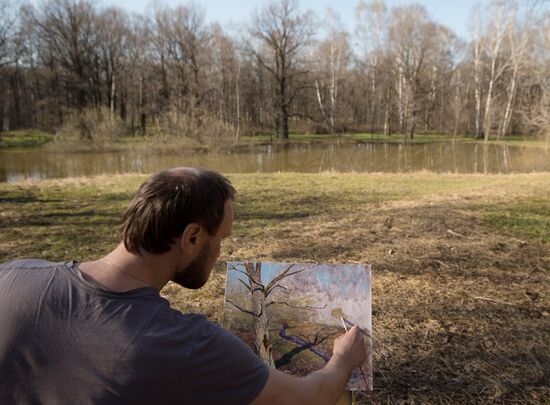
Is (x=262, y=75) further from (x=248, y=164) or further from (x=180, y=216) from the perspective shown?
(x=180, y=216)

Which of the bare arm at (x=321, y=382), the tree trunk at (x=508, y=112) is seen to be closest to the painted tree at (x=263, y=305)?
the bare arm at (x=321, y=382)

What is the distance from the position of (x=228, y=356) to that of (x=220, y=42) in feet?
132

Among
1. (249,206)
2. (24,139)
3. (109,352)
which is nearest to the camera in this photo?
(109,352)

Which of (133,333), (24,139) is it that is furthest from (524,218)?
(24,139)

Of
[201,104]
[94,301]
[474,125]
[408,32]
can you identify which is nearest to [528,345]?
[94,301]

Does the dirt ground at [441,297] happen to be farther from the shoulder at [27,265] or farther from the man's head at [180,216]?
the shoulder at [27,265]

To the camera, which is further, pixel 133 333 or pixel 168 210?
pixel 168 210

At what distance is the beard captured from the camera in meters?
1.33

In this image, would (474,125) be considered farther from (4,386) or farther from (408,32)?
(4,386)

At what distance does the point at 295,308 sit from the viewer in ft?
6.64

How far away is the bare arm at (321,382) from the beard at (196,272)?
1.19 feet

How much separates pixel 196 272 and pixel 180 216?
20 cm

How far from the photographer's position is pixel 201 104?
36.1m

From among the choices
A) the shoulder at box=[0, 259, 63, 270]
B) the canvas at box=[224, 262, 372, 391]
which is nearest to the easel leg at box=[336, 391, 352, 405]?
the canvas at box=[224, 262, 372, 391]
